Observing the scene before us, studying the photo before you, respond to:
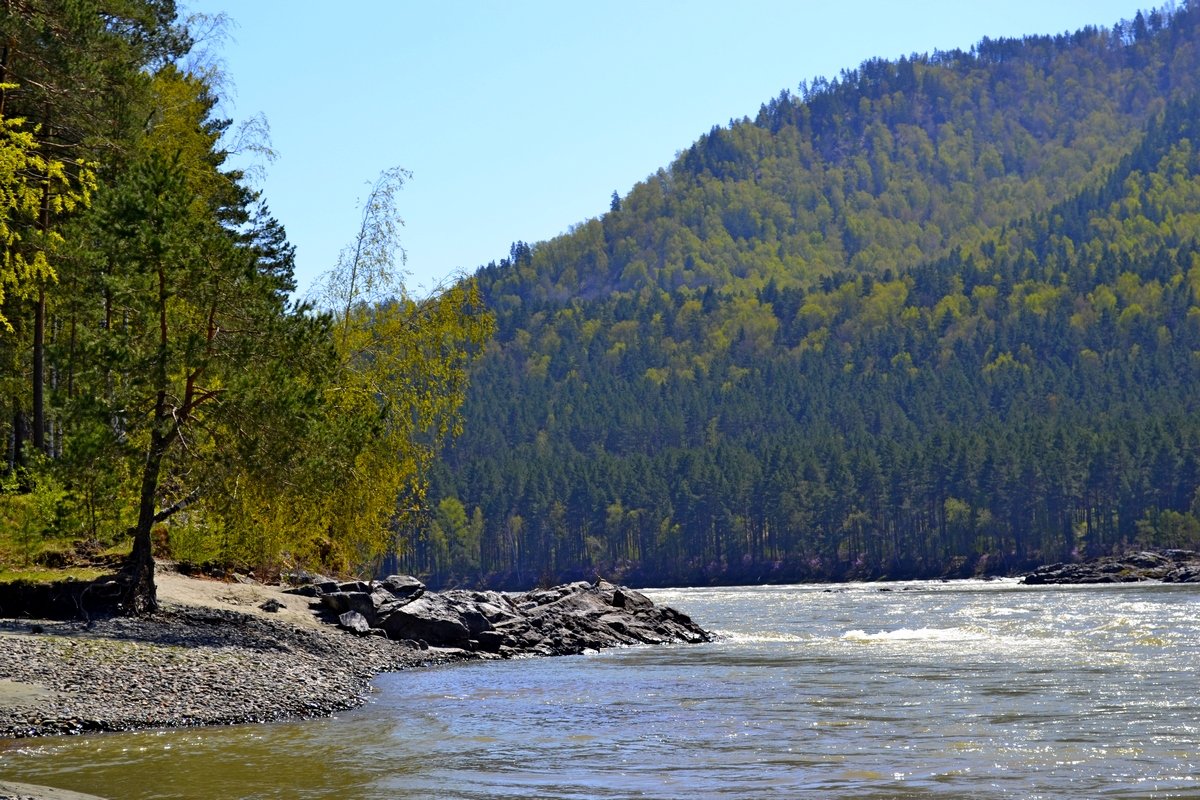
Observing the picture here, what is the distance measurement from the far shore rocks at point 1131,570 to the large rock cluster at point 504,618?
7590 cm

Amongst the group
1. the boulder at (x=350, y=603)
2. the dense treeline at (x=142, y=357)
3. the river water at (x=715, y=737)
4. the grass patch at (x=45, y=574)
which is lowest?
the river water at (x=715, y=737)

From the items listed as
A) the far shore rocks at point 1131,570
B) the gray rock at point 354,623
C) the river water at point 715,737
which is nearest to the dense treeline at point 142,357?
the gray rock at point 354,623

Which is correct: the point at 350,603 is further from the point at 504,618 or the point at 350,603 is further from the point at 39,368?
the point at 39,368

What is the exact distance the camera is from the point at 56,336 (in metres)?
41.9

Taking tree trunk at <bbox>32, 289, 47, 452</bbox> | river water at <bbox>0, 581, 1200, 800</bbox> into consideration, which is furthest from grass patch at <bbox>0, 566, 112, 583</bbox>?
river water at <bbox>0, 581, 1200, 800</bbox>

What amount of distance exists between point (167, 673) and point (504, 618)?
1896 cm

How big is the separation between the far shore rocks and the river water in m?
81.7

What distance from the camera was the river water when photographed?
57.9 feet

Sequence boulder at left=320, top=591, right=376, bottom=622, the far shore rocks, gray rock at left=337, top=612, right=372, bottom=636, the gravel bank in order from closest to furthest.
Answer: the gravel bank < gray rock at left=337, top=612, right=372, bottom=636 < boulder at left=320, top=591, right=376, bottom=622 < the far shore rocks

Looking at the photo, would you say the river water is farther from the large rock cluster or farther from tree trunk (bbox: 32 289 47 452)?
tree trunk (bbox: 32 289 47 452)

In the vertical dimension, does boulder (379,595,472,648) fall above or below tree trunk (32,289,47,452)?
below

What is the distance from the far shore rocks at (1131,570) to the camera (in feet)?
372

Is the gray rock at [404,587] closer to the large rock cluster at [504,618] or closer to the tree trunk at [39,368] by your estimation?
the large rock cluster at [504,618]

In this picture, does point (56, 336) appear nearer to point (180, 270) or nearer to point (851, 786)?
point (180, 270)
